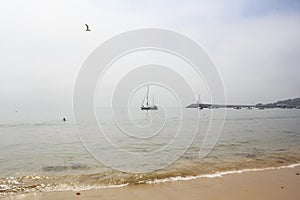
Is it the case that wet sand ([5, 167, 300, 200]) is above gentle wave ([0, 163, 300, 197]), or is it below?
above

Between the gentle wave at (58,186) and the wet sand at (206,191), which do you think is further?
the gentle wave at (58,186)

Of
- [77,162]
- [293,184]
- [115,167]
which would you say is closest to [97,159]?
[77,162]

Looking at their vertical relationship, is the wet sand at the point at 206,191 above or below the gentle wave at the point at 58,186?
above

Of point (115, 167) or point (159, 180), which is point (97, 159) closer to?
point (115, 167)

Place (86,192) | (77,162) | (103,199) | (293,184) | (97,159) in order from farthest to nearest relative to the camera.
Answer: (97,159) → (77,162) → (293,184) → (86,192) → (103,199)

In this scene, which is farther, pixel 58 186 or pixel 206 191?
pixel 58 186

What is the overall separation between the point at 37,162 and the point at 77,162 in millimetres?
2156

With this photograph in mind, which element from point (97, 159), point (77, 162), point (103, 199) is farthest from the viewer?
point (97, 159)

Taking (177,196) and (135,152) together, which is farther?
(135,152)

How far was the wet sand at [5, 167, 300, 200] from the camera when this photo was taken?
876cm

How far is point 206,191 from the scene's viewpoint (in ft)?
30.7

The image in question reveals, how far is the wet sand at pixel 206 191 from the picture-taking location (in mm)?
8758

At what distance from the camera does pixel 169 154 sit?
730 inches

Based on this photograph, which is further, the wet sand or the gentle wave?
the gentle wave
